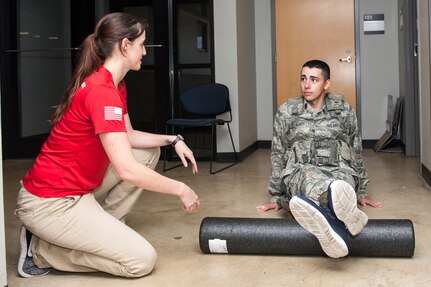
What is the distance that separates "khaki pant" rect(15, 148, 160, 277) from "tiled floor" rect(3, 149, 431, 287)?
6 centimetres

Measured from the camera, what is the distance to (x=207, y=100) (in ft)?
17.1

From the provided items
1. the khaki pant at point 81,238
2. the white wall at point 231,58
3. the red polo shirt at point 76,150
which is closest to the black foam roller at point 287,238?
the khaki pant at point 81,238

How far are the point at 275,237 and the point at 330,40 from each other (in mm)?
4600

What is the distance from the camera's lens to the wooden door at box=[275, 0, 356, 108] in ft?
20.9

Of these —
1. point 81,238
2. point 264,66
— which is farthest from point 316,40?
point 81,238

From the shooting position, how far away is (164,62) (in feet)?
18.4

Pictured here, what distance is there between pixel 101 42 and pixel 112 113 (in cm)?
32

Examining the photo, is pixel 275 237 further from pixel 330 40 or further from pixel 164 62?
→ pixel 330 40

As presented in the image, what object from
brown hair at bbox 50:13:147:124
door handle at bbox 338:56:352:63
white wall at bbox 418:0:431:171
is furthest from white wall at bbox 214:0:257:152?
brown hair at bbox 50:13:147:124

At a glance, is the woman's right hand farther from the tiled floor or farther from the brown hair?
the brown hair

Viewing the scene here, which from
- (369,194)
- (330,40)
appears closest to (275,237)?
(369,194)

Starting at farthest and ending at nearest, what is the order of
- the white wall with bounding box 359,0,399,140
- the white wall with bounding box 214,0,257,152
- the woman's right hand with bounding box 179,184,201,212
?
the white wall with bounding box 359,0,399,140 → the white wall with bounding box 214,0,257,152 → the woman's right hand with bounding box 179,184,201,212

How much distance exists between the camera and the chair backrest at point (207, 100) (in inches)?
203

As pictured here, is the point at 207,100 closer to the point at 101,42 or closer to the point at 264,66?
the point at 264,66
